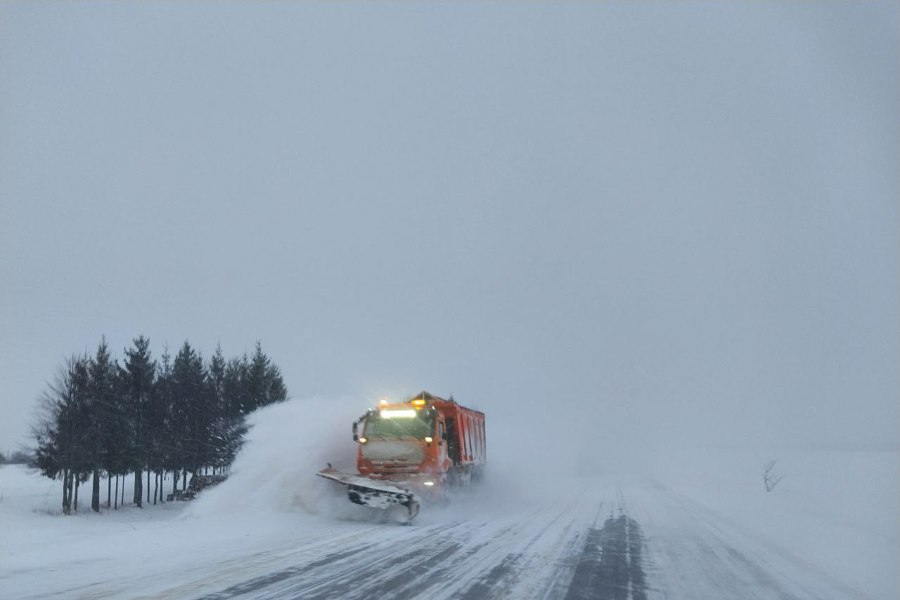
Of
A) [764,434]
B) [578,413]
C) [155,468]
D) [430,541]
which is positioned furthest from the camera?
[764,434]

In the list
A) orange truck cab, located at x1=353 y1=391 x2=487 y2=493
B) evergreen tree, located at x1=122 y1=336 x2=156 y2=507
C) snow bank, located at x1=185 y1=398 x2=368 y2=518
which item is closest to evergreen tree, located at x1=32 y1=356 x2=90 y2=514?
evergreen tree, located at x1=122 y1=336 x2=156 y2=507

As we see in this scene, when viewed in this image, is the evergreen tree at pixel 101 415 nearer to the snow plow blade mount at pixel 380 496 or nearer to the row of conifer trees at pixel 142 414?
the row of conifer trees at pixel 142 414

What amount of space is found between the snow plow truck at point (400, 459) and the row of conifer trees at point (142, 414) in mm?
18262

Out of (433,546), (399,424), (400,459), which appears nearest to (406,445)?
(400,459)

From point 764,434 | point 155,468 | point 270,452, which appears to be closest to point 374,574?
point 270,452

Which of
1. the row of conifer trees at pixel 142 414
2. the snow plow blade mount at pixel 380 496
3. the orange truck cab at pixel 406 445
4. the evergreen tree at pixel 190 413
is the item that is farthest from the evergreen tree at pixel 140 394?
the snow plow blade mount at pixel 380 496

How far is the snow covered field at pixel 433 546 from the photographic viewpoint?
7.70 meters

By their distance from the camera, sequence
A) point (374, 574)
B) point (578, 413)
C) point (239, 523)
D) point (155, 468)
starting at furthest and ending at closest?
point (578, 413) < point (155, 468) < point (239, 523) < point (374, 574)

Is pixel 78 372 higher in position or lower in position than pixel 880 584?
higher

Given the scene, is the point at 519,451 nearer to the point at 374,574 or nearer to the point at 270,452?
the point at 270,452

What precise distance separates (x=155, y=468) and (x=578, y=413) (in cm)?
4941

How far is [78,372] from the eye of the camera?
3425 cm

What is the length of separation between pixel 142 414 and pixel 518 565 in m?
37.4

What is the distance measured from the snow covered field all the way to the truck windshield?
1.89 metres
